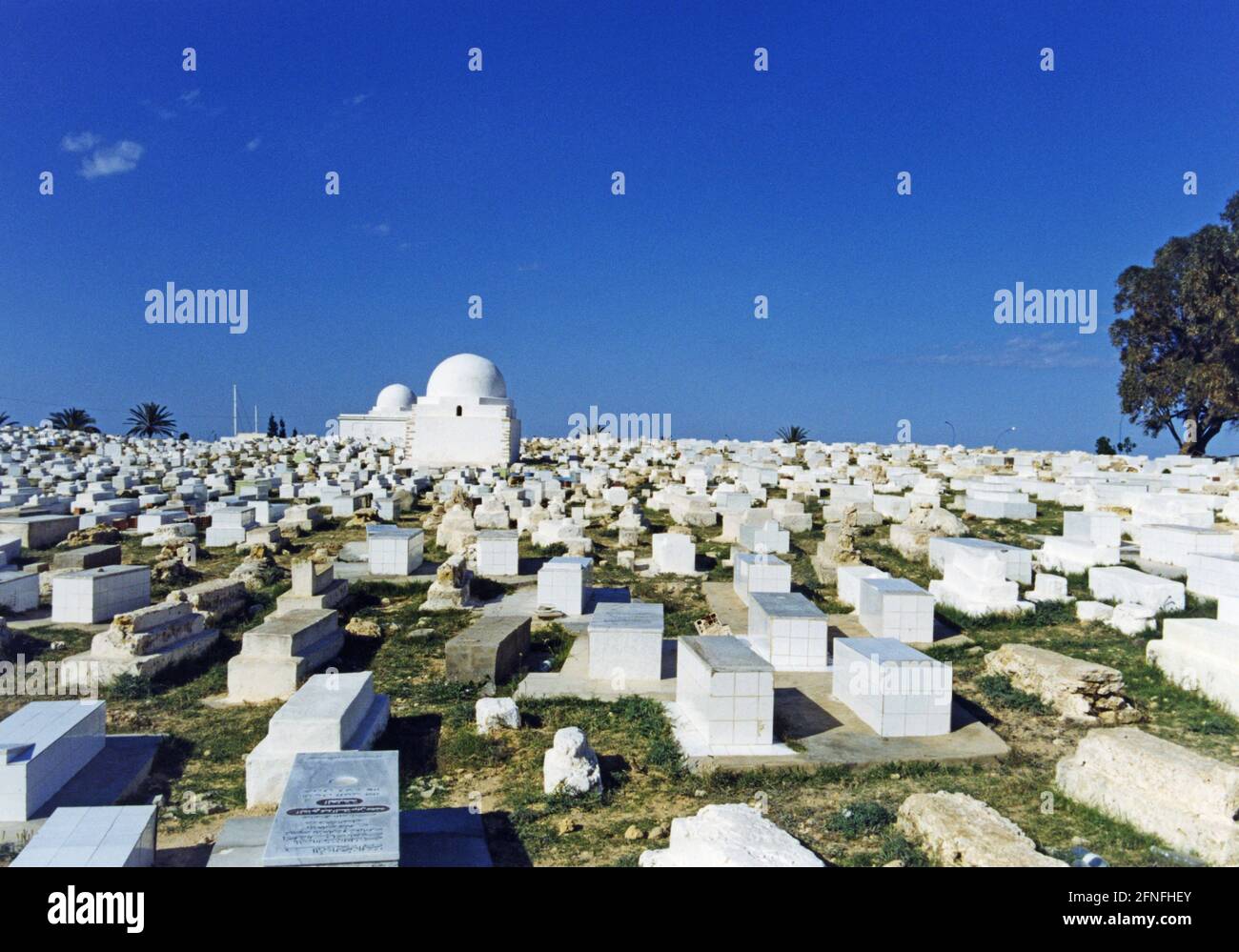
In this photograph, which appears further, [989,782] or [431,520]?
[431,520]

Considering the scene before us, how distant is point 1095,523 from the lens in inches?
540

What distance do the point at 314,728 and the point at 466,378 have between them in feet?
114

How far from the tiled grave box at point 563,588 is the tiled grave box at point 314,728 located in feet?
14.2

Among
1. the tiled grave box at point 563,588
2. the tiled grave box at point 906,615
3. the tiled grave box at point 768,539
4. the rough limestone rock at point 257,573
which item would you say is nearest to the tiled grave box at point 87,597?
the rough limestone rock at point 257,573

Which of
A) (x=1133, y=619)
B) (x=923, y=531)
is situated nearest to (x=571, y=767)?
(x=1133, y=619)

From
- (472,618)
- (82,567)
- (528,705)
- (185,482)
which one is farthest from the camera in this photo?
(185,482)

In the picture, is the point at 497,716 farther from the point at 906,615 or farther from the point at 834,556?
the point at 834,556

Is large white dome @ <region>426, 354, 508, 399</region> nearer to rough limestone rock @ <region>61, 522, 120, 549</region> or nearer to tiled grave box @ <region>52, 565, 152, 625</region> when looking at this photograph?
rough limestone rock @ <region>61, 522, 120, 549</region>

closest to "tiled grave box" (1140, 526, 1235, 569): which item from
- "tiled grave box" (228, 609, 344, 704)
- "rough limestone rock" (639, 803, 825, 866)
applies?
"rough limestone rock" (639, 803, 825, 866)

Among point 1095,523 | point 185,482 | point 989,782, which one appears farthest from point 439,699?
point 185,482

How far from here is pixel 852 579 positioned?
1175 cm
